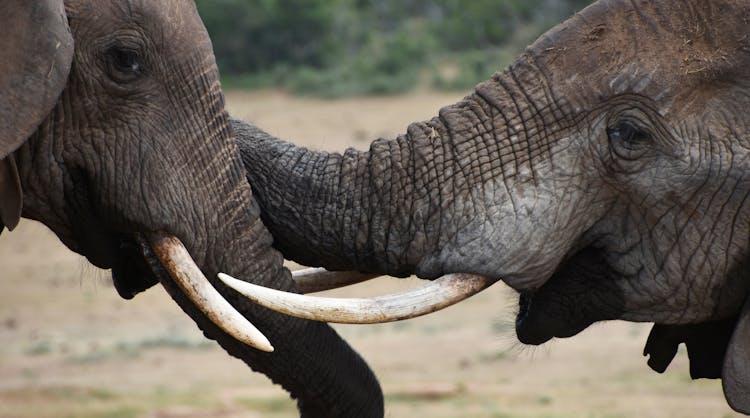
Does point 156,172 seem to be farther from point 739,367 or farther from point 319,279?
point 739,367

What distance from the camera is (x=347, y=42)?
77.8ft

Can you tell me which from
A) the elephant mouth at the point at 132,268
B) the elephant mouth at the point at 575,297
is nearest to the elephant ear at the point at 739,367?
the elephant mouth at the point at 575,297

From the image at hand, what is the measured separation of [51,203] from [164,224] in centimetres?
39

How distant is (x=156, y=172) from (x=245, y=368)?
617 centimetres

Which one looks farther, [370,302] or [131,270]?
[131,270]

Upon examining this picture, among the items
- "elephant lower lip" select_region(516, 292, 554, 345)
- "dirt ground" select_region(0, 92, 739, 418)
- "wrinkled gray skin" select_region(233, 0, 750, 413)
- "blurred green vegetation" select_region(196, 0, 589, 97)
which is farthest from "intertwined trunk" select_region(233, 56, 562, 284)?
"blurred green vegetation" select_region(196, 0, 589, 97)

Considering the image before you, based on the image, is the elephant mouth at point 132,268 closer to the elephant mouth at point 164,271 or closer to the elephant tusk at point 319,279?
the elephant mouth at point 164,271

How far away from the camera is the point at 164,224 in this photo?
16.1ft

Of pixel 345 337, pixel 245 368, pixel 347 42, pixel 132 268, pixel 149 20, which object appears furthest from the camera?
pixel 347 42

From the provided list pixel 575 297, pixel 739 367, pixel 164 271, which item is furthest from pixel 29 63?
pixel 739 367

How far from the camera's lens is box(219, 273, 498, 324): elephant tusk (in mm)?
4617

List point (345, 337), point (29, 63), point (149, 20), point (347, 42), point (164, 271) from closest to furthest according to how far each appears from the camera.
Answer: point (29, 63) → point (149, 20) → point (164, 271) → point (345, 337) → point (347, 42)

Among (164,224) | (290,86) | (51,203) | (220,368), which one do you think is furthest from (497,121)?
(290,86)

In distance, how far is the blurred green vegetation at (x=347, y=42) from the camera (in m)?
21.1
